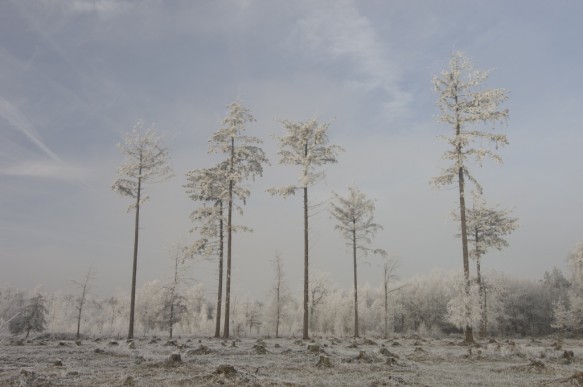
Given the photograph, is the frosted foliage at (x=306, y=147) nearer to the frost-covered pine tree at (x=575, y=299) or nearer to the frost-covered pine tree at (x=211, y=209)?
the frost-covered pine tree at (x=211, y=209)

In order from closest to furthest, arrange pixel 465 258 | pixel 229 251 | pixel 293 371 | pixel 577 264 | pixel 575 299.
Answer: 1. pixel 293 371
2. pixel 465 258
3. pixel 229 251
4. pixel 575 299
5. pixel 577 264

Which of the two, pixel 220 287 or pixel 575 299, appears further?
pixel 575 299

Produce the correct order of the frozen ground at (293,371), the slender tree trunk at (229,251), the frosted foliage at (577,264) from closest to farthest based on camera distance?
1. the frozen ground at (293,371)
2. the slender tree trunk at (229,251)
3. the frosted foliage at (577,264)

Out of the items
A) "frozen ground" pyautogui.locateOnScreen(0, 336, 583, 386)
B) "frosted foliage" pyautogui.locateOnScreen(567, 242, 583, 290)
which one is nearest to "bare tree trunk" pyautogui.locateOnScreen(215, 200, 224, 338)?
"frozen ground" pyautogui.locateOnScreen(0, 336, 583, 386)

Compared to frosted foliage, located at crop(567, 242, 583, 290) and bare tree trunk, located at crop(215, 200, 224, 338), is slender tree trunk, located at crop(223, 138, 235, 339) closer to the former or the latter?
bare tree trunk, located at crop(215, 200, 224, 338)

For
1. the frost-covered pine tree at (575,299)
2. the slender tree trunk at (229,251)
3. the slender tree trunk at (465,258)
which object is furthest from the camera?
the frost-covered pine tree at (575,299)

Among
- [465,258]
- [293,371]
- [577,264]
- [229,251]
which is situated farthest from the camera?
[577,264]

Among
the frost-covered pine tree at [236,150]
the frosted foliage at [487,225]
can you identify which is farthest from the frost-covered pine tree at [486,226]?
the frost-covered pine tree at [236,150]

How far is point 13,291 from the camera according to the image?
412 ft

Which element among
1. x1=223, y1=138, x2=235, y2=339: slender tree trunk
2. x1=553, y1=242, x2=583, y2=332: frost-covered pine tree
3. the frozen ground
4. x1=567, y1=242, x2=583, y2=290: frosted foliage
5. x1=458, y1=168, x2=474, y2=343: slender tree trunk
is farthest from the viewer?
x1=567, y1=242, x2=583, y2=290: frosted foliage

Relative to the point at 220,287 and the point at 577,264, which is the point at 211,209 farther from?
the point at 577,264

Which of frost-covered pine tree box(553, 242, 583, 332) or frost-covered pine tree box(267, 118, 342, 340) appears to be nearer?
frost-covered pine tree box(267, 118, 342, 340)

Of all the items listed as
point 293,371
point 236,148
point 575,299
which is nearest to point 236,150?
point 236,148

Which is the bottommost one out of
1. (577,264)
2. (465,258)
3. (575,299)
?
(575,299)
